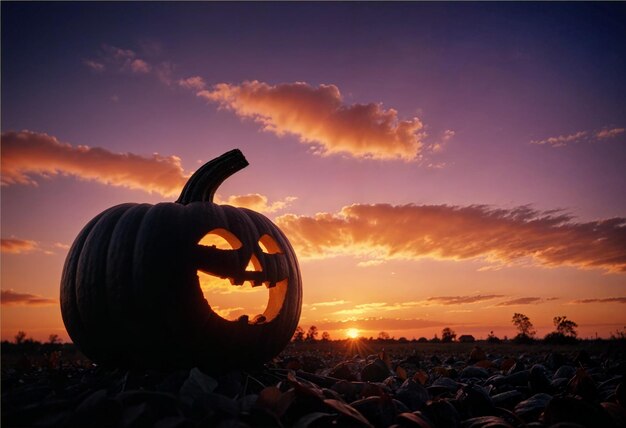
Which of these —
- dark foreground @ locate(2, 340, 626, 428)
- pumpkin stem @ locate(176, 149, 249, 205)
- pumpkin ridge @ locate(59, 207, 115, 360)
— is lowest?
dark foreground @ locate(2, 340, 626, 428)

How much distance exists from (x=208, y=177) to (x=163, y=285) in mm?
1656

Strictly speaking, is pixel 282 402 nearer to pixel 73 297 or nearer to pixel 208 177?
pixel 73 297

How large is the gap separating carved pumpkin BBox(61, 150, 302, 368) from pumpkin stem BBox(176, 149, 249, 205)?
1.47 feet

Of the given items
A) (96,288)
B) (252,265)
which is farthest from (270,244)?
(96,288)

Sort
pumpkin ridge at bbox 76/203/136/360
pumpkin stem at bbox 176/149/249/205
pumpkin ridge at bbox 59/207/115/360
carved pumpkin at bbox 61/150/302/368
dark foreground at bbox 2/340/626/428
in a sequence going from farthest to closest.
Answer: pumpkin stem at bbox 176/149/249/205, pumpkin ridge at bbox 59/207/115/360, pumpkin ridge at bbox 76/203/136/360, carved pumpkin at bbox 61/150/302/368, dark foreground at bbox 2/340/626/428

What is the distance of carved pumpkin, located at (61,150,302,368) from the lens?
4070mm

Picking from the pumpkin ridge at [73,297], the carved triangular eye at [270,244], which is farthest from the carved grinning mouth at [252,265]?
the pumpkin ridge at [73,297]

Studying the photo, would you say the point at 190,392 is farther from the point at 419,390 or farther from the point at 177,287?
the point at 419,390

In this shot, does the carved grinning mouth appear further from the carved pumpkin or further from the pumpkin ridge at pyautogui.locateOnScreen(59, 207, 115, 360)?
the pumpkin ridge at pyautogui.locateOnScreen(59, 207, 115, 360)

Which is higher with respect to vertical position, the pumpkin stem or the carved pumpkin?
the pumpkin stem

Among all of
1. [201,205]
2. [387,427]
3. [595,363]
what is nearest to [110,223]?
[201,205]

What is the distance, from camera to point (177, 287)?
4070mm

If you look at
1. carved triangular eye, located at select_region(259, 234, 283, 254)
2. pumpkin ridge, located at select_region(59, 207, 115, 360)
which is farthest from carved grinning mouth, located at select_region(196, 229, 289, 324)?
pumpkin ridge, located at select_region(59, 207, 115, 360)

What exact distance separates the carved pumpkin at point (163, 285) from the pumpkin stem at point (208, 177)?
17.6 inches
